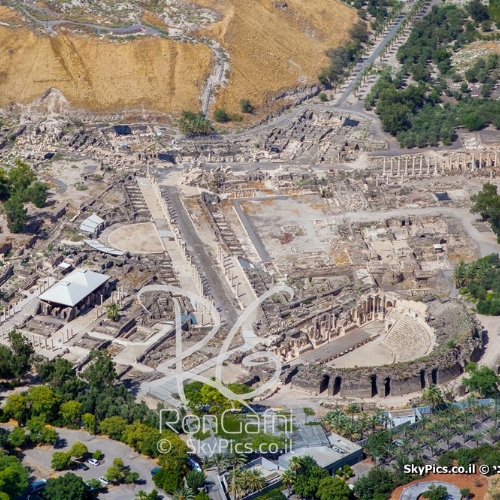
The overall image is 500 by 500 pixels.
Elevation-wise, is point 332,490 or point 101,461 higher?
point 332,490

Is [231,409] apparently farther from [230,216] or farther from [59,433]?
[230,216]

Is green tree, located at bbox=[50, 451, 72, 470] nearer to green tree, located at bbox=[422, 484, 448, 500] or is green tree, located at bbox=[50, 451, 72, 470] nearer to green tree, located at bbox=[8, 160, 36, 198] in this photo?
green tree, located at bbox=[422, 484, 448, 500]

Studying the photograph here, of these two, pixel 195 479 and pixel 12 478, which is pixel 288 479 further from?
pixel 12 478

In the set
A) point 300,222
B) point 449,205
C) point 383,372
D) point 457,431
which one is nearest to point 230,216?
point 300,222

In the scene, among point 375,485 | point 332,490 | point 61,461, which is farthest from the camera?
point 61,461

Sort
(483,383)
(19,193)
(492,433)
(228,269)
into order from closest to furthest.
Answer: (492,433)
(483,383)
(228,269)
(19,193)

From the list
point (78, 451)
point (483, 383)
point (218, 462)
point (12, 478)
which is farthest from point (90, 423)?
point (483, 383)

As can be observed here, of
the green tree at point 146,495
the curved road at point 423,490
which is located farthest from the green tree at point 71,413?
the curved road at point 423,490
